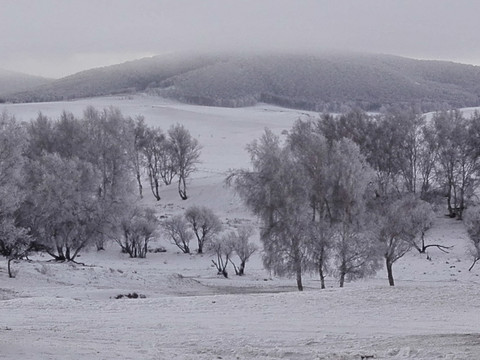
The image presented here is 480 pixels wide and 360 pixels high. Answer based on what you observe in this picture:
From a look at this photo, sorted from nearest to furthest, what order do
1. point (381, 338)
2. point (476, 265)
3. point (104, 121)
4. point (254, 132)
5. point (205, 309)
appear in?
point (381, 338) < point (205, 309) < point (476, 265) < point (104, 121) < point (254, 132)

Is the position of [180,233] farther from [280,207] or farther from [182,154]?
[182,154]

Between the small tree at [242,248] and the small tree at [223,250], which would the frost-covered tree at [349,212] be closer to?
the small tree at [242,248]

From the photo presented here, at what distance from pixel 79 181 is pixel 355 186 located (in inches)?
692

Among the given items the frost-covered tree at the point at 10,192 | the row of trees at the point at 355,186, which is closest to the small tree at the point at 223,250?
the row of trees at the point at 355,186

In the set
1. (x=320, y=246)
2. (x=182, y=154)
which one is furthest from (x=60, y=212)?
(x=182, y=154)

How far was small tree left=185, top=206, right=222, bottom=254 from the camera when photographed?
42.5 m

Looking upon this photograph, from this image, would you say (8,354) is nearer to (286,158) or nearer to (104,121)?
(286,158)

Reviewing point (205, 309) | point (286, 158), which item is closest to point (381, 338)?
point (205, 309)

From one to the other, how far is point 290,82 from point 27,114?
92.3 metres

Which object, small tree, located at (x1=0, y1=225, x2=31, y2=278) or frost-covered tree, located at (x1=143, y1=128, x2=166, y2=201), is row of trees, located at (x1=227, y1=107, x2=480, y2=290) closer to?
small tree, located at (x1=0, y1=225, x2=31, y2=278)

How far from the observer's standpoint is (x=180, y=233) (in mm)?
42250

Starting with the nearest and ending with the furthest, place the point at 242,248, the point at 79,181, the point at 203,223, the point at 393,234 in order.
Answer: the point at 393,234 → the point at 242,248 → the point at 79,181 → the point at 203,223

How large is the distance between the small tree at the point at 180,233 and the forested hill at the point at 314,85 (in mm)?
115165

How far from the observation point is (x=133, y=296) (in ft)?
82.3
